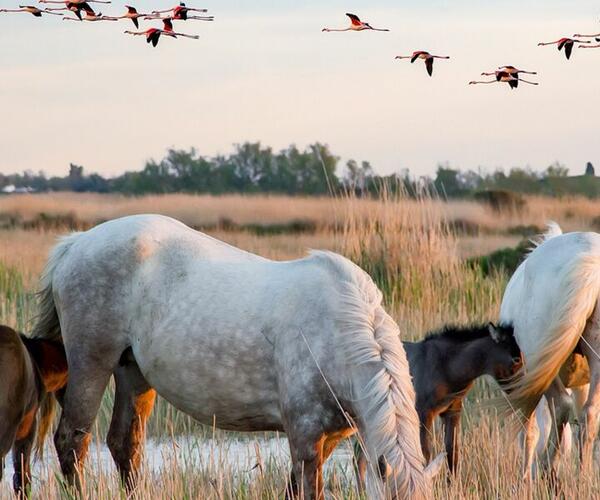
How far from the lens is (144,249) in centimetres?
639

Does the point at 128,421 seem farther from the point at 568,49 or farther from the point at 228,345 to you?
the point at 568,49

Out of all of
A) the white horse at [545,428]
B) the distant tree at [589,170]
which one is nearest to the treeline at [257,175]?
the distant tree at [589,170]

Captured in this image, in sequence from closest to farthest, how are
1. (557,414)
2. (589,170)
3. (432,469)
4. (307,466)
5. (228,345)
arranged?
(432,469) < (307,466) < (228,345) < (557,414) < (589,170)

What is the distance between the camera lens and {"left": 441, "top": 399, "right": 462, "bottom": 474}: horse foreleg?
23.2 feet

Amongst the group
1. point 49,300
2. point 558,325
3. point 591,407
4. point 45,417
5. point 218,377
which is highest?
point 49,300

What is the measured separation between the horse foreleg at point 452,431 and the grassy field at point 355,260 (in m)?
0.10

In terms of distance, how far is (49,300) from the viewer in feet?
22.9

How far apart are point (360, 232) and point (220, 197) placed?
16.6 meters

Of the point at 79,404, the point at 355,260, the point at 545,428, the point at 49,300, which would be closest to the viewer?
the point at 79,404

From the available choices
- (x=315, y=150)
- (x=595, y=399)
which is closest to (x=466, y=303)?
(x=595, y=399)

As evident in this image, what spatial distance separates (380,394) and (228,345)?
1022 millimetres

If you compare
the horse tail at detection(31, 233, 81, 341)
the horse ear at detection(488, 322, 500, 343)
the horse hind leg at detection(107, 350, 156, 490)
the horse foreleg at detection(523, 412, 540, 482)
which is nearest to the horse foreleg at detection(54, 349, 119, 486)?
the horse hind leg at detection(107, 350, 156, 490)

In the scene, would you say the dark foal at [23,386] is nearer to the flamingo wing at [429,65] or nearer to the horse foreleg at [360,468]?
the horse foreleg at [360,468]

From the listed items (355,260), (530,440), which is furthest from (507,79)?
(355,260)
